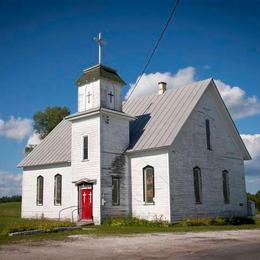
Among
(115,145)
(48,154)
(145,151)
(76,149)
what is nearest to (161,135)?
(145,151)

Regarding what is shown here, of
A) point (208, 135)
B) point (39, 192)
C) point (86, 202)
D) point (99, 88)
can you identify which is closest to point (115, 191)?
point (86, 202)

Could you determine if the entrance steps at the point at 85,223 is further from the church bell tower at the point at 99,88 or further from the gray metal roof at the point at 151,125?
the church bell tower at the point at 99,88

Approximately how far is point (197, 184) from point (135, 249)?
14930 millimetres

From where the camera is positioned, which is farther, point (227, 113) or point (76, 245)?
point (227, 113)

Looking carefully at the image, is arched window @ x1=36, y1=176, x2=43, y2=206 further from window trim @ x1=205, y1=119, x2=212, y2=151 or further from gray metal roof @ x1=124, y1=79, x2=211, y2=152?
window trim @ x1=205, y1=119, x2=212, y2=151

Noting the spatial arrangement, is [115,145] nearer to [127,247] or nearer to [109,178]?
[109,178]

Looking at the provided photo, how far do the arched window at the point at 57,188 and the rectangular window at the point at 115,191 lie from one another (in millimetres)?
5819

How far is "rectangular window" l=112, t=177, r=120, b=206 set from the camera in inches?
1026

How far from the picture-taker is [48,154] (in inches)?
1270

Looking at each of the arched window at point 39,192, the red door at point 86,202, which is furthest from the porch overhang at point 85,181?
the arched window at point 39,192

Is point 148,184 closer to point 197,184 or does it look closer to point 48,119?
point 197,184

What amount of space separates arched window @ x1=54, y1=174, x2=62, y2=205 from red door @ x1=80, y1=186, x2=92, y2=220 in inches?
165

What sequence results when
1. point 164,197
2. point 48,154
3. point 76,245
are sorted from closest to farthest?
1. point 76,245
2. point 164,197
3. point 48,154

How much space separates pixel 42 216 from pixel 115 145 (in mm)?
9210
